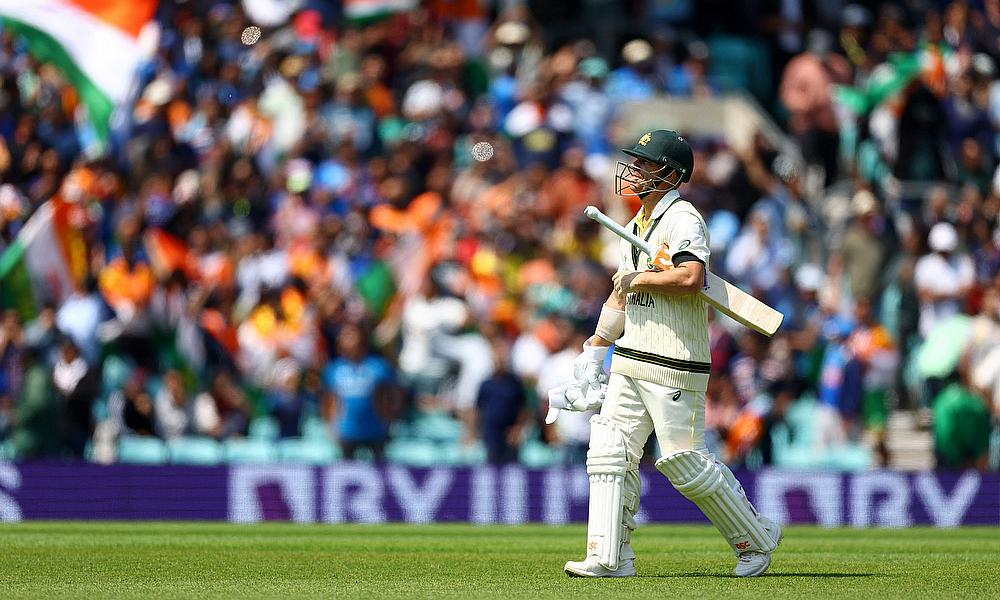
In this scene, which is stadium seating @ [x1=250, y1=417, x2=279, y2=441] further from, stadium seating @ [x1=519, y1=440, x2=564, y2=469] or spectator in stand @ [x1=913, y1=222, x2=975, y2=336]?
spectator in stand @ [x1=913, y1=222, x2=975, y2=336]

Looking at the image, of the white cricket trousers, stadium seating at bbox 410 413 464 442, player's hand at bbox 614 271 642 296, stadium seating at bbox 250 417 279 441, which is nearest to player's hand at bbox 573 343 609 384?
the white cricket trousers

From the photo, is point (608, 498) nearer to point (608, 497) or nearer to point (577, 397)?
point (608, 497)

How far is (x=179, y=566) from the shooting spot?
32.4ft

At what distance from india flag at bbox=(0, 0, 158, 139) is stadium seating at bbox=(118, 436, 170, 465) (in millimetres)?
4303

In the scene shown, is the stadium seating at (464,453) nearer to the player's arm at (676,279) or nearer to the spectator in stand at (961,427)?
the spectator in stand at (961,427)

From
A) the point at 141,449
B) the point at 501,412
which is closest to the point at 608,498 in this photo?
the point at 501,412

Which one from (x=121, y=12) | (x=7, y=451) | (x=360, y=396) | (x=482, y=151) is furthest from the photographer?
(x=482, y=151)

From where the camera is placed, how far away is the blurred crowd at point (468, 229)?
54.7 feet

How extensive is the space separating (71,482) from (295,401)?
7.00 feet

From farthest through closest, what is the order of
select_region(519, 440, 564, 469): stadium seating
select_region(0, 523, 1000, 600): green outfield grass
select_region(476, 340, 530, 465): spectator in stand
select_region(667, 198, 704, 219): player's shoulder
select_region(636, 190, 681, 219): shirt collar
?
select_region(519, 440, 564, 469): stadium seating
select_region(476, 340, 530, 465): spectator in stand
select_region(636, 190, 681, 219): shirt collar
select_region(667, 198, 704, 219): player's shoulder
select_region(0, 523, 1000, 600): green outfield grass

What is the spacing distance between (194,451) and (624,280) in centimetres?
871

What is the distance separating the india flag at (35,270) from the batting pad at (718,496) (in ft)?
34.2

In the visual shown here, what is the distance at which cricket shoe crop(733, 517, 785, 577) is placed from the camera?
9.09m

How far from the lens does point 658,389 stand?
29.1ft
